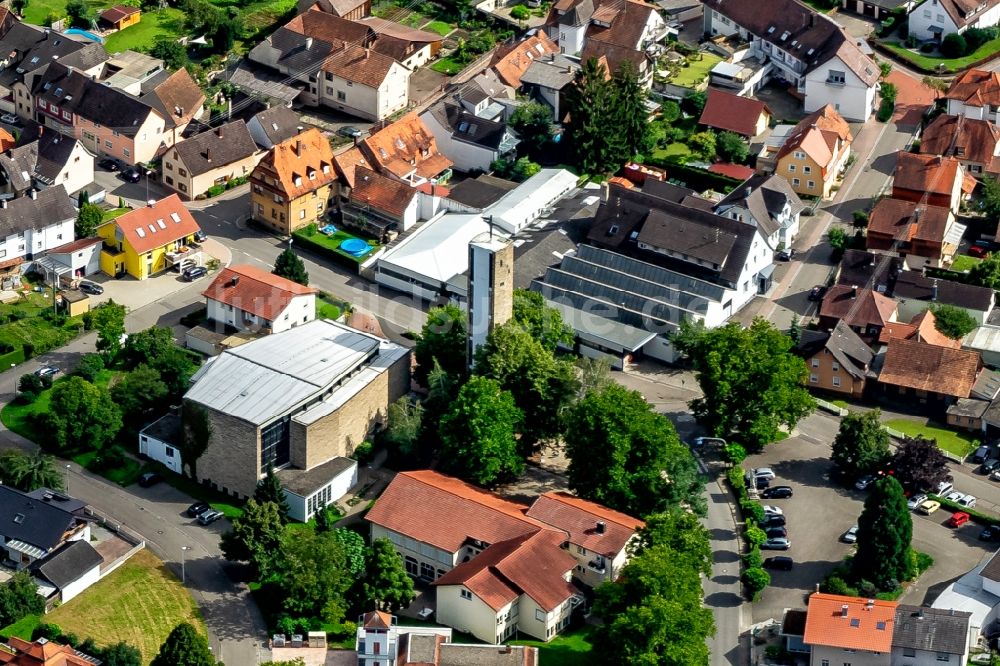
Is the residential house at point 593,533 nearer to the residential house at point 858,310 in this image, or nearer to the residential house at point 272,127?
the residential house at point 858,310

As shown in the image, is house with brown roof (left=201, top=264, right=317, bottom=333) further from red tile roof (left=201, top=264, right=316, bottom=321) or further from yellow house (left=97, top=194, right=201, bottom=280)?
yellow house (left=97, top=194, right=201, bottom=280)

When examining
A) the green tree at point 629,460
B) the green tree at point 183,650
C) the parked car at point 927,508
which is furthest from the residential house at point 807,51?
the green tree at point 183,650

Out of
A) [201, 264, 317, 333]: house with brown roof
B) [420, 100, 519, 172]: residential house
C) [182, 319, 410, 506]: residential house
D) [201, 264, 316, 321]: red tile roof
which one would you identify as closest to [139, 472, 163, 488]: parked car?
[182, 319, 410, 506]: residential house

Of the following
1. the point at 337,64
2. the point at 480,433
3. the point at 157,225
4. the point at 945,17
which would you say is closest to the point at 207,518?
the point at 480,433

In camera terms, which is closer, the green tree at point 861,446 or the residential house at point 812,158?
the green tree at point 861,446

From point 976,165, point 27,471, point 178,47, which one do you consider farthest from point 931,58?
point 27,471

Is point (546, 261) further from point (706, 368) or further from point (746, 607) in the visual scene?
point (746, 607)
